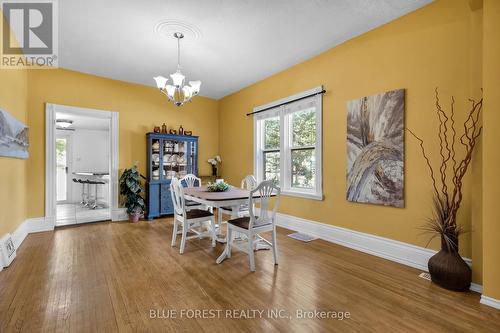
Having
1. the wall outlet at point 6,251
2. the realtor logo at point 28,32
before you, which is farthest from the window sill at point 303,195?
the realtor logo at point 28,32

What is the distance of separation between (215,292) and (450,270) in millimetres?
2177

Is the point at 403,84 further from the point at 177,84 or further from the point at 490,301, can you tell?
the point at 177,84

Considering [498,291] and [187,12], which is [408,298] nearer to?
[498,291]

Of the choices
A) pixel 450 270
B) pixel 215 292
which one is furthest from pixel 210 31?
pixel 450 270

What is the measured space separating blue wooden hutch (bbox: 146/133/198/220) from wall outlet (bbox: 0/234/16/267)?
7.47 ft

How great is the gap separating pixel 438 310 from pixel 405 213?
1.13 meters

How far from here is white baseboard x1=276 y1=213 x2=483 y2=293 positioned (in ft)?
8.70

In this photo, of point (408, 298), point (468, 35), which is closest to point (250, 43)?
point (468, 35)

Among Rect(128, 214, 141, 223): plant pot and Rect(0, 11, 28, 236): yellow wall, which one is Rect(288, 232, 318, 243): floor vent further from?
Rect(0, 11, 28, 236): yellow wall

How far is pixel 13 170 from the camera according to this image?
10.7 feet

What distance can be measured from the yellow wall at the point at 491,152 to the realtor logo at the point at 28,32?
4308 mm

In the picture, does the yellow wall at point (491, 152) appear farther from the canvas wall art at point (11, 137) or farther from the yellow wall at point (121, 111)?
the yellow wall at point (121, 111)

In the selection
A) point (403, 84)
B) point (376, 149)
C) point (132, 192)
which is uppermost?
point (403, 84)

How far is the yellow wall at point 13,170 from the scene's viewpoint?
2.84m
